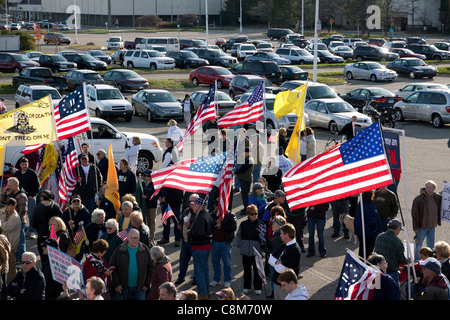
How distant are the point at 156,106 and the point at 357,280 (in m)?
21.9

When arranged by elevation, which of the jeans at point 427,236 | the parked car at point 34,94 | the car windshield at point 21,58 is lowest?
the jeans at point 427,236

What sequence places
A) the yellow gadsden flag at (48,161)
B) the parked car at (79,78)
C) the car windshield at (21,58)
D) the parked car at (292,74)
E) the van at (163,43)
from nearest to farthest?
the yellow gadsden flag at (48,161)
the parked car at (79,78)
the parked car at (292,74)
the car windshield at (21,58)
the van at (163,43)

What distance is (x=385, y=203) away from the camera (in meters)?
12.3

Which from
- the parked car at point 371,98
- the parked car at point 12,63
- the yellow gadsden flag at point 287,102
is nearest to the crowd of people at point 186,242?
the yellow gadsden flag at point 287,102

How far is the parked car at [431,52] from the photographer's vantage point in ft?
185

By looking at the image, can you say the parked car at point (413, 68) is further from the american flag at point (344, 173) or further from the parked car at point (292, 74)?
the american flag at point (344, 173)

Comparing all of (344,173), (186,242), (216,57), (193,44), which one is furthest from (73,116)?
(193,44)

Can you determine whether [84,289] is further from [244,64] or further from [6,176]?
[244,64]

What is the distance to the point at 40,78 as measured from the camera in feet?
119

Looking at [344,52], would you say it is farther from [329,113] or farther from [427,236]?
[427,236]

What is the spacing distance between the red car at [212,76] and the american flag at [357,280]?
30608mm

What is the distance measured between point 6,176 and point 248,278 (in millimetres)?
8766

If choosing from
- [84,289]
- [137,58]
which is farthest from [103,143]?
[137,58]

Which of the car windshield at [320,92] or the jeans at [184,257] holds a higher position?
the car windshield at [320,92]
